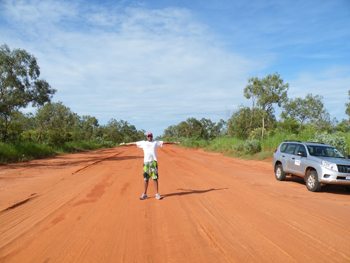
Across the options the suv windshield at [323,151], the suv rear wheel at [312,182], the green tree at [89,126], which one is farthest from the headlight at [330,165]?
the green tree at [89,126]

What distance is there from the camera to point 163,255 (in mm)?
6359

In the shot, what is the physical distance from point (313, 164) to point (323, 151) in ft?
4.47

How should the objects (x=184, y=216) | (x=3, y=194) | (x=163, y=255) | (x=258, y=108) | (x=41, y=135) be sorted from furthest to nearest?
1. (x=258, y=108)
2. (x=41, y=135)
3. (x=3, y=194)
4. (x=184, y=216)
5. (x=163, y=255)

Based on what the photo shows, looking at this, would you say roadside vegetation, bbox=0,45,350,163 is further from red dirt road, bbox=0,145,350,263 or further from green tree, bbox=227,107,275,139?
red dirt road, bbox=0,145,350,263

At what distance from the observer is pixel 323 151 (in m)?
15.4

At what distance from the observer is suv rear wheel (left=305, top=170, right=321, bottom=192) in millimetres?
13859

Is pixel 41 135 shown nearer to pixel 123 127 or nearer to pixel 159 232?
pixel 159 232

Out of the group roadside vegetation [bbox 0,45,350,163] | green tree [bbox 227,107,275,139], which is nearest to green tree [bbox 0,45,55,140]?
roadside vegetation [bbox 0,45,350,163]

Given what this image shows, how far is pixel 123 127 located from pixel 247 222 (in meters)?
101

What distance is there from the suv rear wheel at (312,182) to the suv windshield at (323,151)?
1.00 m

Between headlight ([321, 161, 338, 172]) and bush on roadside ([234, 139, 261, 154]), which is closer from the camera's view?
headlight ([321, 161, 338, 172])

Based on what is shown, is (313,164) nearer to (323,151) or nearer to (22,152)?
(323,151)

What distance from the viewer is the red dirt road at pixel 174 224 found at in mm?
6461

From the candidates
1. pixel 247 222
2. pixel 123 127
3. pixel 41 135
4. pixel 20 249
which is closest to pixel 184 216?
pixel 247 222
